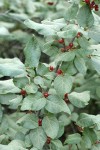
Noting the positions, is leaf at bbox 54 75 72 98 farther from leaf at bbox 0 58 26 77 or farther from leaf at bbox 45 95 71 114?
leaf at bbox 0 58 26 77

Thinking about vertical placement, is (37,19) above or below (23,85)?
below

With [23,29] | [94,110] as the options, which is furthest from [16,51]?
[94,110]

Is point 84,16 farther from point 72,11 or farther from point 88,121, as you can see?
point 88,121

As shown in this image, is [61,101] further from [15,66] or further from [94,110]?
[94,110]

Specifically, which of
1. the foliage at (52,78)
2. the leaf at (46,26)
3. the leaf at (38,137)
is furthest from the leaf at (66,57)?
the leaf at (38,137)

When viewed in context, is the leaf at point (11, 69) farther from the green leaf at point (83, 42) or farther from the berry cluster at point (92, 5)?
the berry cluster at point (92, 5)

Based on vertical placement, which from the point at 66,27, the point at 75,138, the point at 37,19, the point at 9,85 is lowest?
the point at 37,19

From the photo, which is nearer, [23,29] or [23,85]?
[23,85]

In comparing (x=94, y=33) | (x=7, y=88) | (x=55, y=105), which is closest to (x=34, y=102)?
(x=55, y=105)

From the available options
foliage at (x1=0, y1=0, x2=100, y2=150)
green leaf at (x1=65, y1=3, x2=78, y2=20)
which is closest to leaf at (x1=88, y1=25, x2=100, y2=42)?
foliage at (x1=0, y1=0, x2=100, y2=150)
